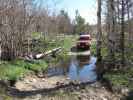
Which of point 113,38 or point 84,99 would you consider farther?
point 113,38

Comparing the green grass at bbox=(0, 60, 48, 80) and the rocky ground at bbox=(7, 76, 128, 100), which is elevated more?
the green grass at bbox=(0, 60, 48, 80)

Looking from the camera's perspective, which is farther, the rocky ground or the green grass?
the green grass

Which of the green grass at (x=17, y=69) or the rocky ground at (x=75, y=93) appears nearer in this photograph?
the rocky ground at (x=75, y=93)

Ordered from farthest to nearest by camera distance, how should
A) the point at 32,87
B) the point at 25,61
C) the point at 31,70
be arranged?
the point at 25,61, the point at 31,70, the point at 32,87

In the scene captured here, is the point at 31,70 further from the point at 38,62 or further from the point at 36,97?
the point at 36,97

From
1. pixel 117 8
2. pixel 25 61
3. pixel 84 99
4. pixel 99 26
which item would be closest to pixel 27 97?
pixel 84 99

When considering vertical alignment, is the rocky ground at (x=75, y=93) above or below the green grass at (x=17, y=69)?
below

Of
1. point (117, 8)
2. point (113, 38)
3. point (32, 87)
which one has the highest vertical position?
point (117, 8)

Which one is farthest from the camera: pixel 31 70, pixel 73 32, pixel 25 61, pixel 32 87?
pixel 73 32

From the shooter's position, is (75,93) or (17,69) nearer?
(75,93)

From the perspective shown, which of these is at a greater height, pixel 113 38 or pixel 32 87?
pixel 113 38

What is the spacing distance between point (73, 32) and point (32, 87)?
6024 centimetres

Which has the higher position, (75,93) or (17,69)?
(17,69)

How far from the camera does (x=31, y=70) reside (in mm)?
16875
